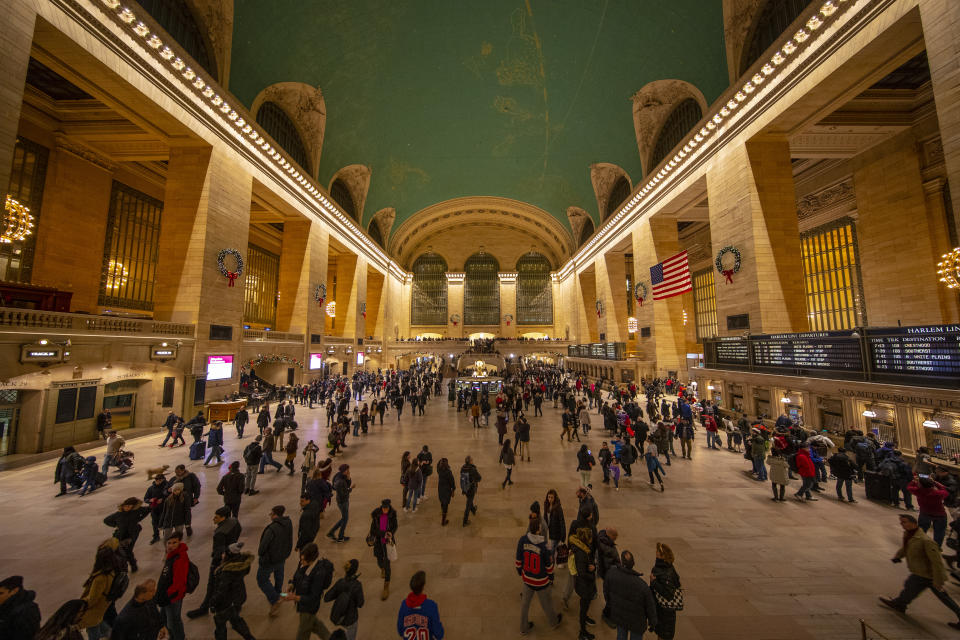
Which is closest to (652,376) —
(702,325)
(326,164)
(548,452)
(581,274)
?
(702,325)

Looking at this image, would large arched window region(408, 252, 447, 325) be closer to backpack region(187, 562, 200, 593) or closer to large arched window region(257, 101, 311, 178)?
large arched window region(257, 101, 311, 178)

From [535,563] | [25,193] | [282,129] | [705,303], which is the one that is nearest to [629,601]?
[535,563]

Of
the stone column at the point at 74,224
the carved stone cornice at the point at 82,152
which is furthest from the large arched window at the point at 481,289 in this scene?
the stone column at the point at 74,224

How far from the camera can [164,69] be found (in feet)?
38.3

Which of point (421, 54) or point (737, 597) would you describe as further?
point (421, 54)

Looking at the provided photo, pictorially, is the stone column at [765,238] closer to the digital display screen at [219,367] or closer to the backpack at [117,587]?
the backpack at [117,587]

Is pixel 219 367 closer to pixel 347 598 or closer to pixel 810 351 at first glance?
pixel 347 598

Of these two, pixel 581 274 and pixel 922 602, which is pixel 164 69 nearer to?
pixel 922 602

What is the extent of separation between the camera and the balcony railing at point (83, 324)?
8039mm

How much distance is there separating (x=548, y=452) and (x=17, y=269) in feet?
63.0

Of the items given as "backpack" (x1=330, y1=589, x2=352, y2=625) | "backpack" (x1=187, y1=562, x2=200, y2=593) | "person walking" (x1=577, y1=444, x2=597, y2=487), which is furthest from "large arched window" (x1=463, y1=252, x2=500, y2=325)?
"backpack" (x1=330, y1=589, x2=352, y2=625)

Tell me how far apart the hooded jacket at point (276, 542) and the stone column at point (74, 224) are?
1714cm

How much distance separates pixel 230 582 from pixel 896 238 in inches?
858

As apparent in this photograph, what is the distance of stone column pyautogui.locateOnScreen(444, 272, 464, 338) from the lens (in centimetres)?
4553
